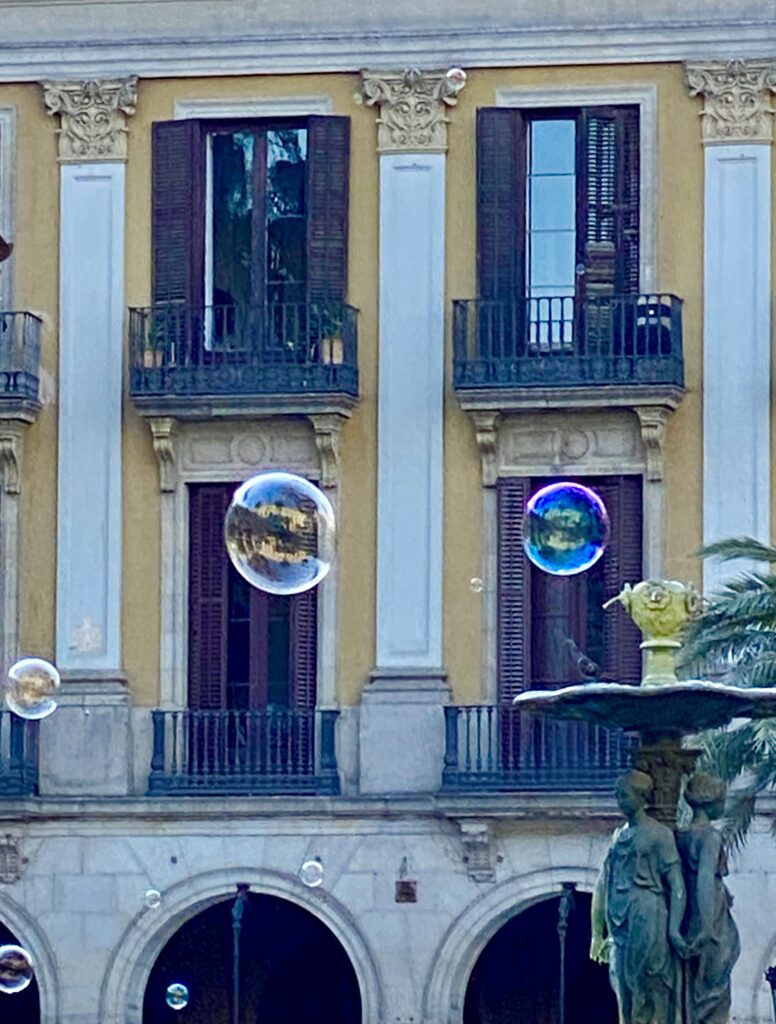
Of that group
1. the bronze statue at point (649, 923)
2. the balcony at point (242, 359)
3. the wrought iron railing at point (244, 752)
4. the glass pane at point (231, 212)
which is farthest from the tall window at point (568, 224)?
the bronze statue at point (649, 923)

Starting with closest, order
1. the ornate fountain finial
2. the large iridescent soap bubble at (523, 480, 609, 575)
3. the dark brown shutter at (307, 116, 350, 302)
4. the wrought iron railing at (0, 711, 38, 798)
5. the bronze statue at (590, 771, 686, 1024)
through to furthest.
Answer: the bronze statue at (590, 771, 686, 1024)
the ornate fountain finial
the large iridescent soap bubble at (523, 480, 609, 575)
the wrought iron railing at (0, 711, 38, 798)
the dark brown shutter at (307, 116, 350, 302)

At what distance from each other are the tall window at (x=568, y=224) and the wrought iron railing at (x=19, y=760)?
261 inches

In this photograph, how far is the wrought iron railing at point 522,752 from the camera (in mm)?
51094

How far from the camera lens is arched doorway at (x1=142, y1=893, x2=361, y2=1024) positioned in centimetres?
5359

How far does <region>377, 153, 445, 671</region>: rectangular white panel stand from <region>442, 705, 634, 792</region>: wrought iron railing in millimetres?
819

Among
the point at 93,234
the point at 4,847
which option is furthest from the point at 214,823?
the point at 93,234

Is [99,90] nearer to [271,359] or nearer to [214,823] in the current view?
[271,359]

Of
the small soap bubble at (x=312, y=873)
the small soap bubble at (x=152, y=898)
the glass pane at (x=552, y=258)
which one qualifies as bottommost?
the small soap bubble at (x=152, y=898)

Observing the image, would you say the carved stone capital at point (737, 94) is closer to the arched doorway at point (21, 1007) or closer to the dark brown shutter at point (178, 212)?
the dark brown shutter at point (178, 212)

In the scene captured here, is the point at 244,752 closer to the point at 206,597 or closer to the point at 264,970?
the point at 206,597

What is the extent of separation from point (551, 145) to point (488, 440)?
3.28 metres

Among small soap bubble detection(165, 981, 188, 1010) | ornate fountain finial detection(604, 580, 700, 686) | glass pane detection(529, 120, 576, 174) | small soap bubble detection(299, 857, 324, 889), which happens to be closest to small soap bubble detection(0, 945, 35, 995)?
small soap bubble detection(165, 981, 188, 1010)

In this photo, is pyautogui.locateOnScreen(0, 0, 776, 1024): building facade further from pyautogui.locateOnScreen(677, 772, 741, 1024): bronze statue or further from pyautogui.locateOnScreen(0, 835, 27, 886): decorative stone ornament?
pyautogui.locateOnScreen(677, 772, 741, 1024): bronze statue

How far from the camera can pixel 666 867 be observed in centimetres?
3422
